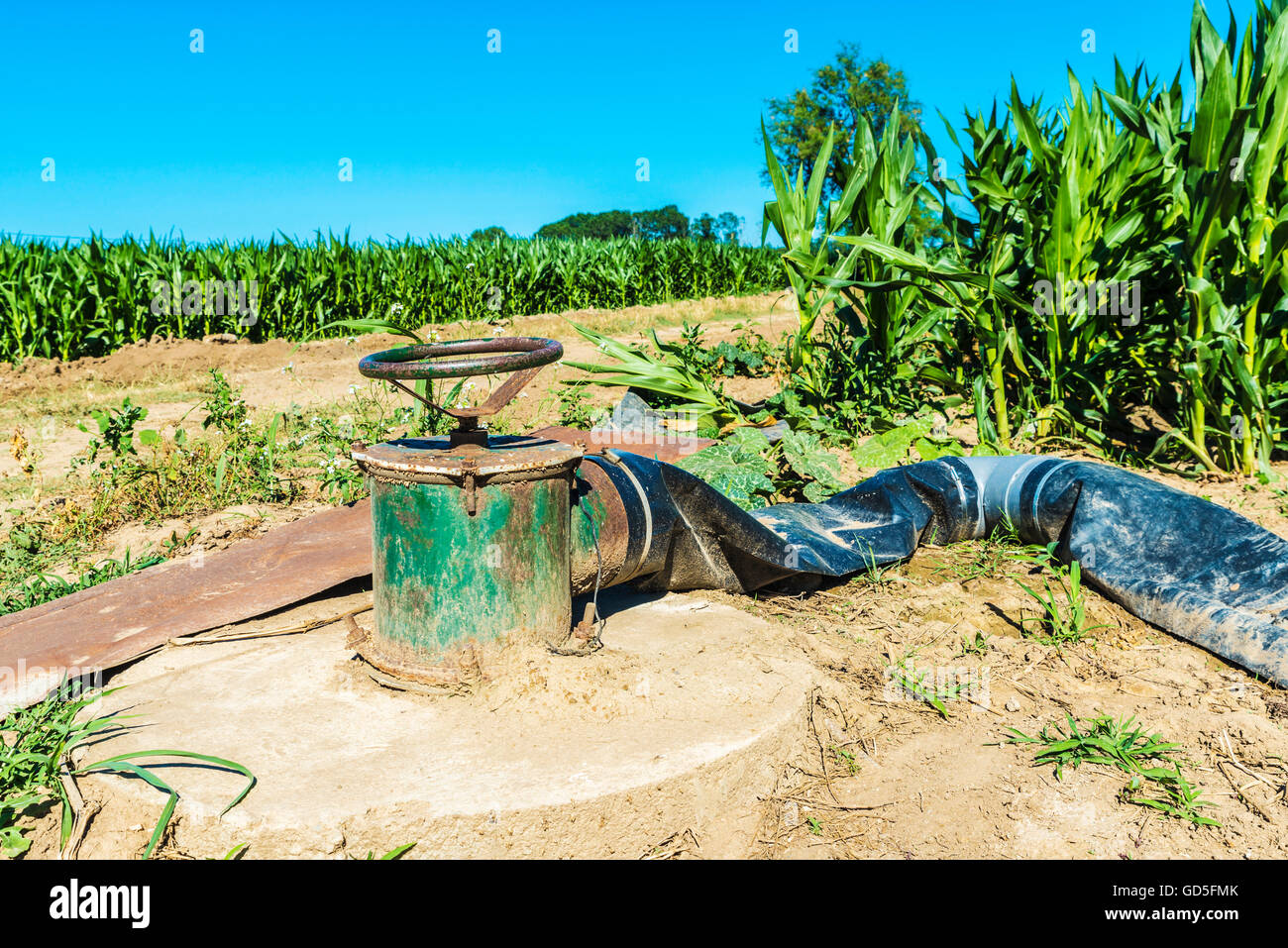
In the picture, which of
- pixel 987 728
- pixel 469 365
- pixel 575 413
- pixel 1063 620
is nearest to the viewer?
pixel 469 365

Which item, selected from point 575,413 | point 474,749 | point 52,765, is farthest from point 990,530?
point 52,765

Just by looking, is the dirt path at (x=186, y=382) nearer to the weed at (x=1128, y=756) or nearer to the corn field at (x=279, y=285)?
the corn field at (x=279, y=285)

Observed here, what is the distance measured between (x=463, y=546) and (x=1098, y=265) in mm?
3976

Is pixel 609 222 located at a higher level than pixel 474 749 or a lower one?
higher

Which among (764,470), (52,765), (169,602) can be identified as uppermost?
(764,470)

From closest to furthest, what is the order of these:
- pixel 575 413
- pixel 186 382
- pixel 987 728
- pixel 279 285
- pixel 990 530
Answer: pixel 987 728
pixel 990 530
pixel 575 413
pixel 186 382
pixel 279 285

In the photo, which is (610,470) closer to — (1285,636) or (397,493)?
(397,493)

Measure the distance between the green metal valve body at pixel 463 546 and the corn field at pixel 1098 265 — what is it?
2.57 metres

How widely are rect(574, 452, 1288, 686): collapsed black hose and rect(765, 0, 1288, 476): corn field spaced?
4.15ft

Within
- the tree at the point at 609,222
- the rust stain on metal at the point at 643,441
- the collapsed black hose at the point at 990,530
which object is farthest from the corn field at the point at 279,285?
the tree at the point at 609,222

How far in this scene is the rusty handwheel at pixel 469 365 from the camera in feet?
7.04

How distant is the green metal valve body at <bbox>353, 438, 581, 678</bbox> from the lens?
7.22ft

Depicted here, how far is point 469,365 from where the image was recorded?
6.95 ft
